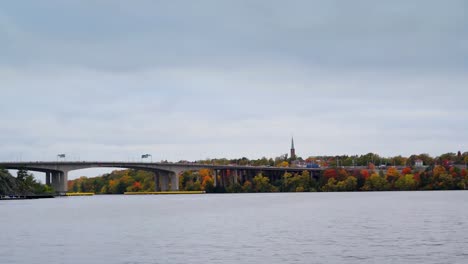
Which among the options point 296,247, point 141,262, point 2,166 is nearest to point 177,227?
point 296,247

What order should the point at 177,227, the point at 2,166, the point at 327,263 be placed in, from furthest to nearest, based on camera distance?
the point at 2,166 → the point at 177,227 → the point at 327,263

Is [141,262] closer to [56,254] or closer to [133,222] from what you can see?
[56,254]

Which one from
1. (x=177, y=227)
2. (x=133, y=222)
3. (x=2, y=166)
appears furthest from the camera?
(x=2, y=166)

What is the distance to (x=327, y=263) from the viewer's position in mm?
39031

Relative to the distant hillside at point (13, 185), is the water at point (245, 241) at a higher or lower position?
lower

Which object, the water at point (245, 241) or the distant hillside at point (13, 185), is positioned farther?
the distant hillside at point (13, 185)

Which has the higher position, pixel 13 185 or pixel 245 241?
pixel 13 185

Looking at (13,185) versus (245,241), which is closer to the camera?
(245,241)

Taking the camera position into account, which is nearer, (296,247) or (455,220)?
(296,247)

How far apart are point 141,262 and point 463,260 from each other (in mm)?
17397

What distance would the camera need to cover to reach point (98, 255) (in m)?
44.2

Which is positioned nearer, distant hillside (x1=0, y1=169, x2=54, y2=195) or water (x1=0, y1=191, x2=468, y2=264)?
water (x1=0, y1=191, x2=468, y2=264)

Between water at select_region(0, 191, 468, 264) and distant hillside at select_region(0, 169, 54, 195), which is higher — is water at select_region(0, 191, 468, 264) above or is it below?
below

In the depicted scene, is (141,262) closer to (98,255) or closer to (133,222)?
(98,255)
